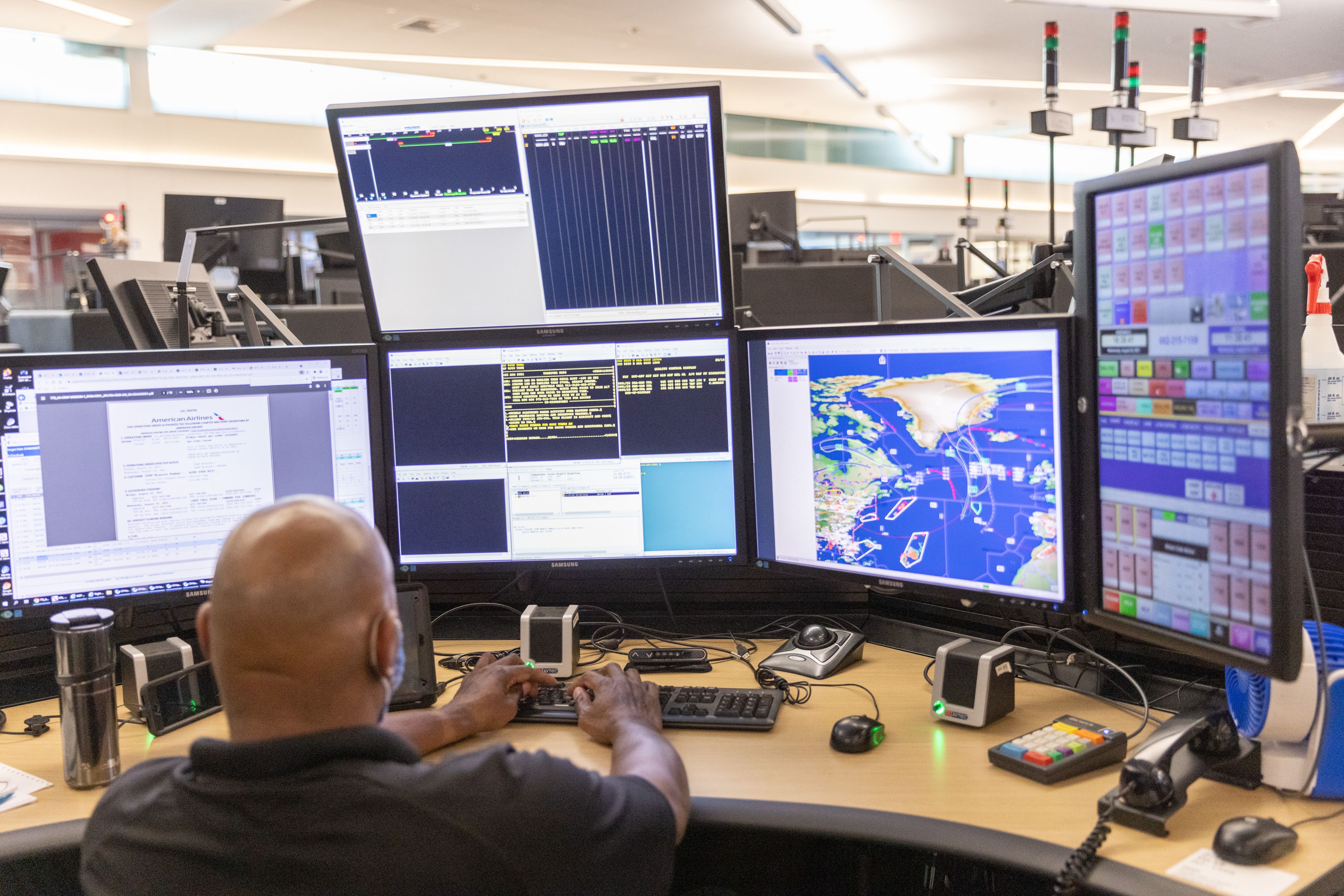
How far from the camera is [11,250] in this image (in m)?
7.69

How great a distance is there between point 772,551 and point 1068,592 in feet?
1.52

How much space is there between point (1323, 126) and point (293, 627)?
14.2 m

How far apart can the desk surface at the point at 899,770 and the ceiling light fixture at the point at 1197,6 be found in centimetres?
629

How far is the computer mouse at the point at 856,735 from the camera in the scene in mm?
1256

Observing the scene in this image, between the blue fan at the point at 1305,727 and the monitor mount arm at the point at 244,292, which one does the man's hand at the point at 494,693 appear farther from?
the blue fan at the point at 1305,727

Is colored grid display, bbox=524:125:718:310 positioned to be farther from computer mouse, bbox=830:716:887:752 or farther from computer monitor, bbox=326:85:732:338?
computer mouse, bbox=830:716:887:752

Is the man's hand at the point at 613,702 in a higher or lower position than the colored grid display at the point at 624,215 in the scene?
lower

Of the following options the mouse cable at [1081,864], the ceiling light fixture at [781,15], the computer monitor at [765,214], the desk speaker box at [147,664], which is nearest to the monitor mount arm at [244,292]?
the desk speaker box at [147,664]

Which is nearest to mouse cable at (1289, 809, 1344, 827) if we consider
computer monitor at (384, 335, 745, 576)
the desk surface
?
the desk surface

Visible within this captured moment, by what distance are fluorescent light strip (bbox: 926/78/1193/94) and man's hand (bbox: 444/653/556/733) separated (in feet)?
31.2

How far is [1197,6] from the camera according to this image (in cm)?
651

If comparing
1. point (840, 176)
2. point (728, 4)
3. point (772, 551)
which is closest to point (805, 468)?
point (772, 551)

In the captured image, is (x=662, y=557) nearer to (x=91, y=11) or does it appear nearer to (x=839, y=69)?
(x=91, y=11)

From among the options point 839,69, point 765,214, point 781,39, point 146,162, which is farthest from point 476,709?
point 839,69
